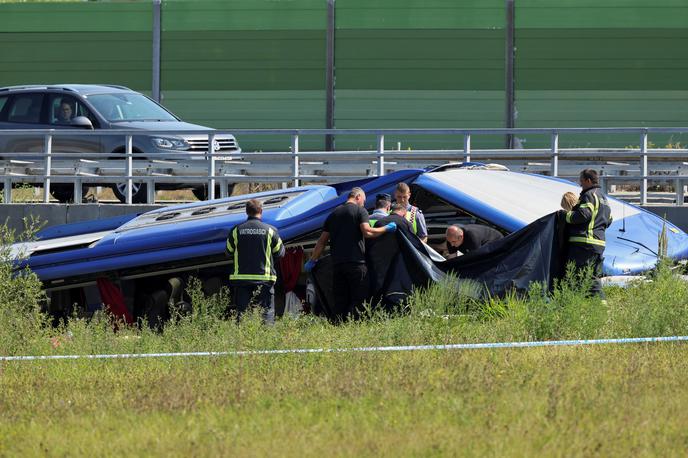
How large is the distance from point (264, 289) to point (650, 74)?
21.9m

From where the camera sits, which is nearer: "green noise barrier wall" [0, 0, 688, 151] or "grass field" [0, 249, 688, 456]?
"grass field" [0, 249, 688, 456]

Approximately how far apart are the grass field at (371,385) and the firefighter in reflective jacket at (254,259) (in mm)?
398

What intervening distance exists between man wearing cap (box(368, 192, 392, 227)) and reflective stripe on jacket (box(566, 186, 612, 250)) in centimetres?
185

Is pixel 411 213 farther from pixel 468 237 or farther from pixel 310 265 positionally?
pixel 310 265

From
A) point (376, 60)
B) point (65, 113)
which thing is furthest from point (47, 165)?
point (376, 60)

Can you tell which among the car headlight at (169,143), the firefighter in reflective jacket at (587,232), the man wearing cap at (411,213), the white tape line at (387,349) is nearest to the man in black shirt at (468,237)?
the man wearing cap at (411,213)

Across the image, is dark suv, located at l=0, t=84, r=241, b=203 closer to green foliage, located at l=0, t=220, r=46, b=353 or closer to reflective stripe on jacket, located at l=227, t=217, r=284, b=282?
reflective stripe on jacket, located at l=227, t=217, r=284, b=282

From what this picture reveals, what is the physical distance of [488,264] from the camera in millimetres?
11758

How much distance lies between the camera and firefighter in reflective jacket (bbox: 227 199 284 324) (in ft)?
38.5

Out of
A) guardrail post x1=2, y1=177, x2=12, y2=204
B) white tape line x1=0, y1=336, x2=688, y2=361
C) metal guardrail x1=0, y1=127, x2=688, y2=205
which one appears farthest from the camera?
guardrail post x1=2, y1=177, x2=12, y2=204

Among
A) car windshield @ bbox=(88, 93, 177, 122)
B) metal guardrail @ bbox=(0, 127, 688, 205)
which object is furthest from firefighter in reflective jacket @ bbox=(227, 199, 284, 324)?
car windshield @ bbox=(88, 93, 177, 122)

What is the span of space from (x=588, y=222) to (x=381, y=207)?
2149 mm

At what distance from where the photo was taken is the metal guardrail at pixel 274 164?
17.6 metres

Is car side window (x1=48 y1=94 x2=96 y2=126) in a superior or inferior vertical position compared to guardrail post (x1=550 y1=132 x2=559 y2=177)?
superior
